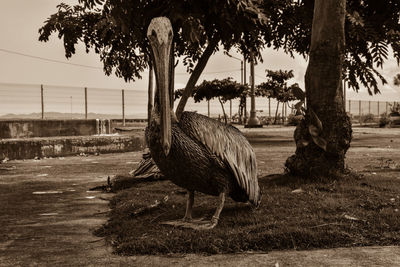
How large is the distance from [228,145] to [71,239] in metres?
1.47

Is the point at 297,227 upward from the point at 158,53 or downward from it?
downward

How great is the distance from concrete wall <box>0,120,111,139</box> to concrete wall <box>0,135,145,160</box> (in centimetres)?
165

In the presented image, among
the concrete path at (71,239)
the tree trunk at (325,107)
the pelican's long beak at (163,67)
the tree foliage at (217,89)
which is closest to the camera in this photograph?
the concrete path at (71,239)

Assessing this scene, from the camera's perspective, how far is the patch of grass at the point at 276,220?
3.33m

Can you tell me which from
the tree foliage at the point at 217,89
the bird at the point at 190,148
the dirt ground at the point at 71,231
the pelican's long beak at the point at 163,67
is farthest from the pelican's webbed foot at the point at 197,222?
the tree foliage at the point at 217,89

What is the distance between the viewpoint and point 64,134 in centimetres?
1272

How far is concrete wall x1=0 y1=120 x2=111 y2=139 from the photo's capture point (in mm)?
11688

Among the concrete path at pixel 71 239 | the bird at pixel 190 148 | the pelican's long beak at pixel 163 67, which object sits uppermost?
the pelican's long beak at pixel 163 67

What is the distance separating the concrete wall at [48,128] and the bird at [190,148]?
912 cm

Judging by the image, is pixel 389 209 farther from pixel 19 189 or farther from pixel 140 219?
pixel 19 189

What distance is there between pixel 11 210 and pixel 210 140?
2.48 m

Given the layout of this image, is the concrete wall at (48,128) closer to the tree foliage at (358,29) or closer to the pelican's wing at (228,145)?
the tree foliage at (358,29)

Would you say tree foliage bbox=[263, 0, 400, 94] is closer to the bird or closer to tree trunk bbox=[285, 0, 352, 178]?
tree trunk bbox=[285, 0, 352, 178]

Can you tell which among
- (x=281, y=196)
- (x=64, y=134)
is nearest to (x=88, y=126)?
(x=64, y=134)
